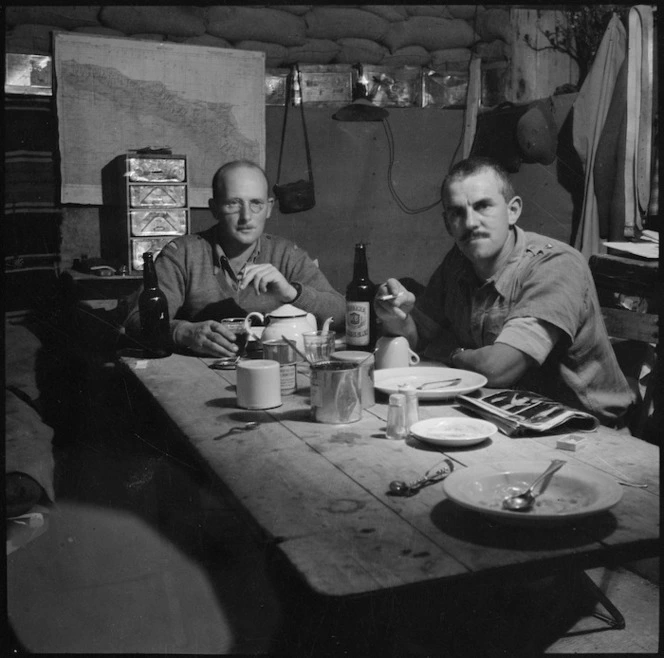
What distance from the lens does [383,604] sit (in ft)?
2.83

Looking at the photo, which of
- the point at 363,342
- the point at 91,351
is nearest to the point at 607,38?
the point at 363,342

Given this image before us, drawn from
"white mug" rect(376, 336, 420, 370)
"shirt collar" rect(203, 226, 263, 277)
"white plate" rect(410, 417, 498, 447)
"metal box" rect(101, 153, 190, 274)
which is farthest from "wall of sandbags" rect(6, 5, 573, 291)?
"white plate" rect(410, 417, 498, 447)

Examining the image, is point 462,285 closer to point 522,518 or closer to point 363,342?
point 363,342

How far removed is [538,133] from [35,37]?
9.45 feet

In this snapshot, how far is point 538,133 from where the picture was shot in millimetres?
4266

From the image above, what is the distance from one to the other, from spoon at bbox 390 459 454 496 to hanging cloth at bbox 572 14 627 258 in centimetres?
269

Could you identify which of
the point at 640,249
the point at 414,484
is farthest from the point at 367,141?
the point at 414,484

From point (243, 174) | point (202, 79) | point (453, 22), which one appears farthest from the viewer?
point (453, 22)

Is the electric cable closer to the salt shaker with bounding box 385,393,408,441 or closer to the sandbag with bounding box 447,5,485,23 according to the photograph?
the sandbag with bounding box 447,5,485,23

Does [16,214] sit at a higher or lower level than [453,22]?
lower

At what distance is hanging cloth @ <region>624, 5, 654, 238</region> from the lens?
307 cm

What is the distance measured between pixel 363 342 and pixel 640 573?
1180mm

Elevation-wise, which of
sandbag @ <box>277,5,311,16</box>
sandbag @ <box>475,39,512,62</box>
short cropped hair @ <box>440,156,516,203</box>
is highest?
sandbag @ <box>277,5,311,16</box>

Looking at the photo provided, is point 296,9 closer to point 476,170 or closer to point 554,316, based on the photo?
point 476,170
